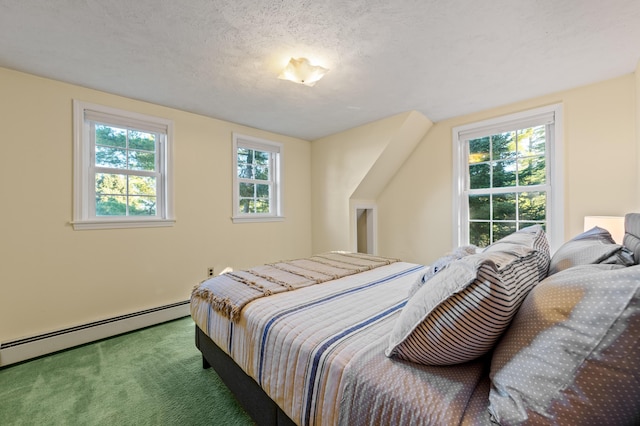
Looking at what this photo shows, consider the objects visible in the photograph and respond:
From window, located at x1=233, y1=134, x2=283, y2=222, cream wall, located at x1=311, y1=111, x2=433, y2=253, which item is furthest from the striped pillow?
window, located at x1=233, y1=134, x2=283, y2=222

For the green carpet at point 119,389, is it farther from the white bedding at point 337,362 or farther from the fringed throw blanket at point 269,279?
the fringed throw blanket at point 269,279

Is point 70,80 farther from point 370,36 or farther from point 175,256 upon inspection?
point 370,36

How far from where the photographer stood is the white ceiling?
1534 mm

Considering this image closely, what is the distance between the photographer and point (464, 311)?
75 cm

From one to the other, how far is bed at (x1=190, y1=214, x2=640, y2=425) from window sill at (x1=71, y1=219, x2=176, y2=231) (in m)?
1.84

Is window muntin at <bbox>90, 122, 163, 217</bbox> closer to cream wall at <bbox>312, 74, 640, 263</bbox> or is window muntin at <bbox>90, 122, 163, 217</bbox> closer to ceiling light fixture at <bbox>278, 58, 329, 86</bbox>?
ceiling light fixture at <bbox>278, 58, 329, 86</bbox>

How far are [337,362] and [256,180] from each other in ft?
10.4

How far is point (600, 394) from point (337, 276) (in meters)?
1.50

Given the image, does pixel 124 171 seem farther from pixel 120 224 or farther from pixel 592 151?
pixel 592 151

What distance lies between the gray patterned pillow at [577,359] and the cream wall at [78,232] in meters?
3.12

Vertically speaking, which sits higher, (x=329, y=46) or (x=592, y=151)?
(x=329, y=46)

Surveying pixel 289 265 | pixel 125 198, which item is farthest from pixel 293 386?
pixel 125 198

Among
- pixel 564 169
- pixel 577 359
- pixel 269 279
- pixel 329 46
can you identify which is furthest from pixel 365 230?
pixel 577 359

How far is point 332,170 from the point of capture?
4023 mm
